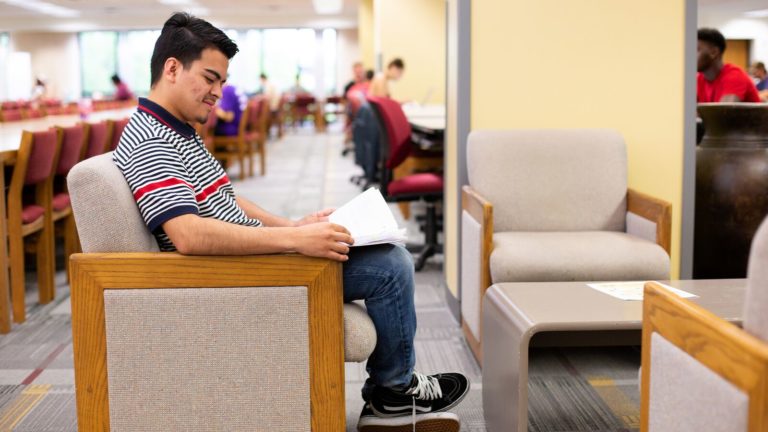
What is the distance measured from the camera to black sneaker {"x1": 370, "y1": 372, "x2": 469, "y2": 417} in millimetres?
2102

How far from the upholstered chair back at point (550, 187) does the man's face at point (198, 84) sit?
1.46 metres

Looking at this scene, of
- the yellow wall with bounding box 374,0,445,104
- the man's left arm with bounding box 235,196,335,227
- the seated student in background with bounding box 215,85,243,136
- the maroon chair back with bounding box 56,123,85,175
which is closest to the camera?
the man's left arm with bounding box 235,196,335,227

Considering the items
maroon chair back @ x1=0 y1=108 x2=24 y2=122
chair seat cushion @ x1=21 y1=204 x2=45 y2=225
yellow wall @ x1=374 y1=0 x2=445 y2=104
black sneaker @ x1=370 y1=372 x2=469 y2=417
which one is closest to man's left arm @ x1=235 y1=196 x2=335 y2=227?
black sneaker @ x1=370 y1=372 x2=469 y2=417

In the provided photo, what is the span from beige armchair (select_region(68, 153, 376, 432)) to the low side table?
0.42 meters

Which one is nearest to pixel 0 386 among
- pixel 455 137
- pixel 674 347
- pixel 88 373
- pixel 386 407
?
pixel 88 373

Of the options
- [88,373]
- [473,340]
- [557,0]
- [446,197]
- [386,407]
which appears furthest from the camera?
[446,197]

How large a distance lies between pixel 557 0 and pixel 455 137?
2.28 ft

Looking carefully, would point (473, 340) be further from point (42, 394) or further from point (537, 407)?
point (42, 394)

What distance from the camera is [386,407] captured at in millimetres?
2109

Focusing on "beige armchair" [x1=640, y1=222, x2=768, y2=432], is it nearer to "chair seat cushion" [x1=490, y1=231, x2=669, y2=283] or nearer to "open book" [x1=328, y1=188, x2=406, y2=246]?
"open book" [x1=328, y1=188, x2=406, y2=246]

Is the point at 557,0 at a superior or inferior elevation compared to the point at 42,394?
superior

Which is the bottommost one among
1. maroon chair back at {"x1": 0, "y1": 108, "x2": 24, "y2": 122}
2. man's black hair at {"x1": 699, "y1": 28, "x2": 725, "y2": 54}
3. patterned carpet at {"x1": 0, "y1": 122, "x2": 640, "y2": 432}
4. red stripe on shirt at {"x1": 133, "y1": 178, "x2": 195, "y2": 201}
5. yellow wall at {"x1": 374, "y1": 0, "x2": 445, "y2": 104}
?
patterned carpet at {"x1": 0, "y1": 122, "x2": 640, "y2": 432}

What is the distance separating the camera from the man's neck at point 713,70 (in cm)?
449

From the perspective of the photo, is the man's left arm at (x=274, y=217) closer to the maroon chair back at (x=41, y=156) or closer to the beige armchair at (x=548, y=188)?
the beige armchair at (x=548, y=188)
